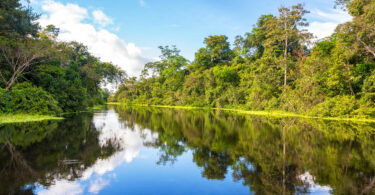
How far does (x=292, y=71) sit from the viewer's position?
1072 inches

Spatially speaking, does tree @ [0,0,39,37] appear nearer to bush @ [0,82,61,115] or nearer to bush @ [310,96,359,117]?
bush @ [0,82,61,115]

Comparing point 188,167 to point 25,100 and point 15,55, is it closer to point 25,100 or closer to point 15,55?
point 25,100

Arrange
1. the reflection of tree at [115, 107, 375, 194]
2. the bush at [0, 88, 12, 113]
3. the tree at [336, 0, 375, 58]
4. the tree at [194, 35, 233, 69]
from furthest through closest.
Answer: the tree at [194, 35, 233, 69] → the tree at [336, 0, 375, 58] → the bush at [0, 88, 12, 113] → the reflection of tree at [115, 107, 375, 194]

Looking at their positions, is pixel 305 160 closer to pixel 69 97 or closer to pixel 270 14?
pixel 69 97

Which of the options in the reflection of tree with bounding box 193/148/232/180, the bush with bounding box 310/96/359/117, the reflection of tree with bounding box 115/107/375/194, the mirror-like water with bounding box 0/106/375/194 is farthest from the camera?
the bush with bounding box 310/96/359/117

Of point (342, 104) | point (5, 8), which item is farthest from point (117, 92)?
point (342, 104)

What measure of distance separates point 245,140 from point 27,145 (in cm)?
881

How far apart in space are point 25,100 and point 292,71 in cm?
2822

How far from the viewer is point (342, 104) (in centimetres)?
1969

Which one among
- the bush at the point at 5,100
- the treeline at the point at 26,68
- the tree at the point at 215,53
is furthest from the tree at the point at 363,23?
the tree at the point at 215,53

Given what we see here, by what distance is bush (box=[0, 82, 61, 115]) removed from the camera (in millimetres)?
16578

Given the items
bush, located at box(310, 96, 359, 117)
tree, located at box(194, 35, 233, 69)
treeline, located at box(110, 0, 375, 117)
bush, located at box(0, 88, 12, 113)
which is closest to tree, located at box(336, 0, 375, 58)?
treeline, located at box(110, 0, 375, 117)

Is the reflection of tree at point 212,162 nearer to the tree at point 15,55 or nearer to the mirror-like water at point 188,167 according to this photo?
the mirror-like water at point 188,167

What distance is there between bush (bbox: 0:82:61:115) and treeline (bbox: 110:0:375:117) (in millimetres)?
25340
